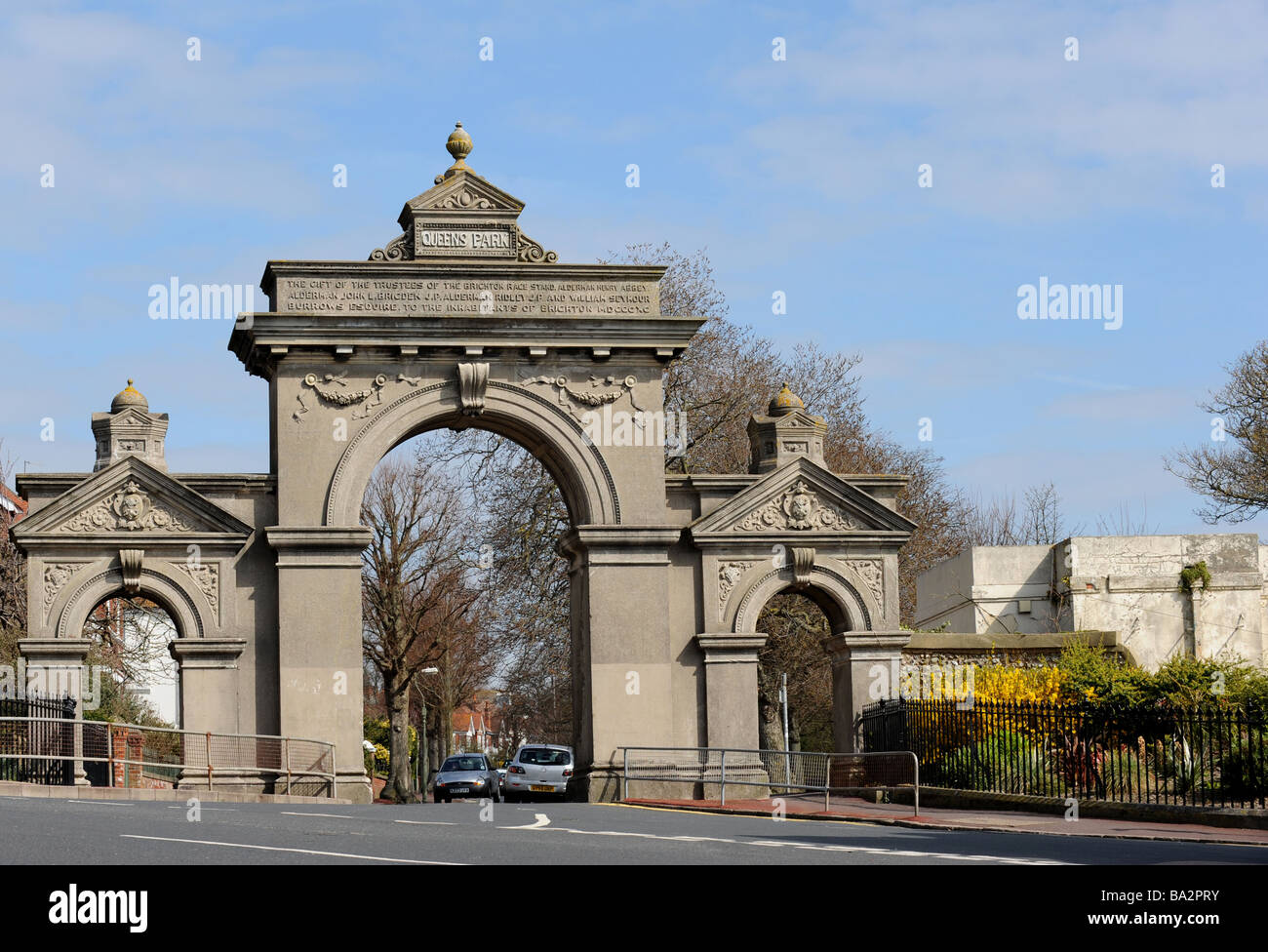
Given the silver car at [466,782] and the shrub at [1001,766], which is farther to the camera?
the silver car at [466,782]

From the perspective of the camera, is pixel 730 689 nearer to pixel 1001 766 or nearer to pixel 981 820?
pixel 1001 766

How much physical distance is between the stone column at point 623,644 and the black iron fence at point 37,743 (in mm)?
8382

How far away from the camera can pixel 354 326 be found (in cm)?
2919

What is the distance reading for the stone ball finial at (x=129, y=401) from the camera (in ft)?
96.1

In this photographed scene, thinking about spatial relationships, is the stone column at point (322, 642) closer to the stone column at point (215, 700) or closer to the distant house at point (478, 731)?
the stone column at point (215, 700)

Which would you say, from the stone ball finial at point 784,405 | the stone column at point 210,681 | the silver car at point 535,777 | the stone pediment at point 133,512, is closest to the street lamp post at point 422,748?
the silver car at point 535,777

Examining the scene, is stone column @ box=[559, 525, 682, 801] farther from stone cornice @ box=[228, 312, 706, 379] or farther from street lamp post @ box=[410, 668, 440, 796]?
street lamp post @ box=[410, 668, 440, 796]

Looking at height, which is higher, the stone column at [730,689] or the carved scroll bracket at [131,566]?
the carved scroll bracket at [131,566]

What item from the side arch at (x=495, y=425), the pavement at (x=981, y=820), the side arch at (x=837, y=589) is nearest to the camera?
the pavement at (x=981, y=820)

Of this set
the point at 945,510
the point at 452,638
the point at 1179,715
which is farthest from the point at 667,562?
the point at 452,638

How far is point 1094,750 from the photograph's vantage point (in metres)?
24.7

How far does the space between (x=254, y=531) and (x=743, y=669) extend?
8.55 meters

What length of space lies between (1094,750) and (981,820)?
137 inches
